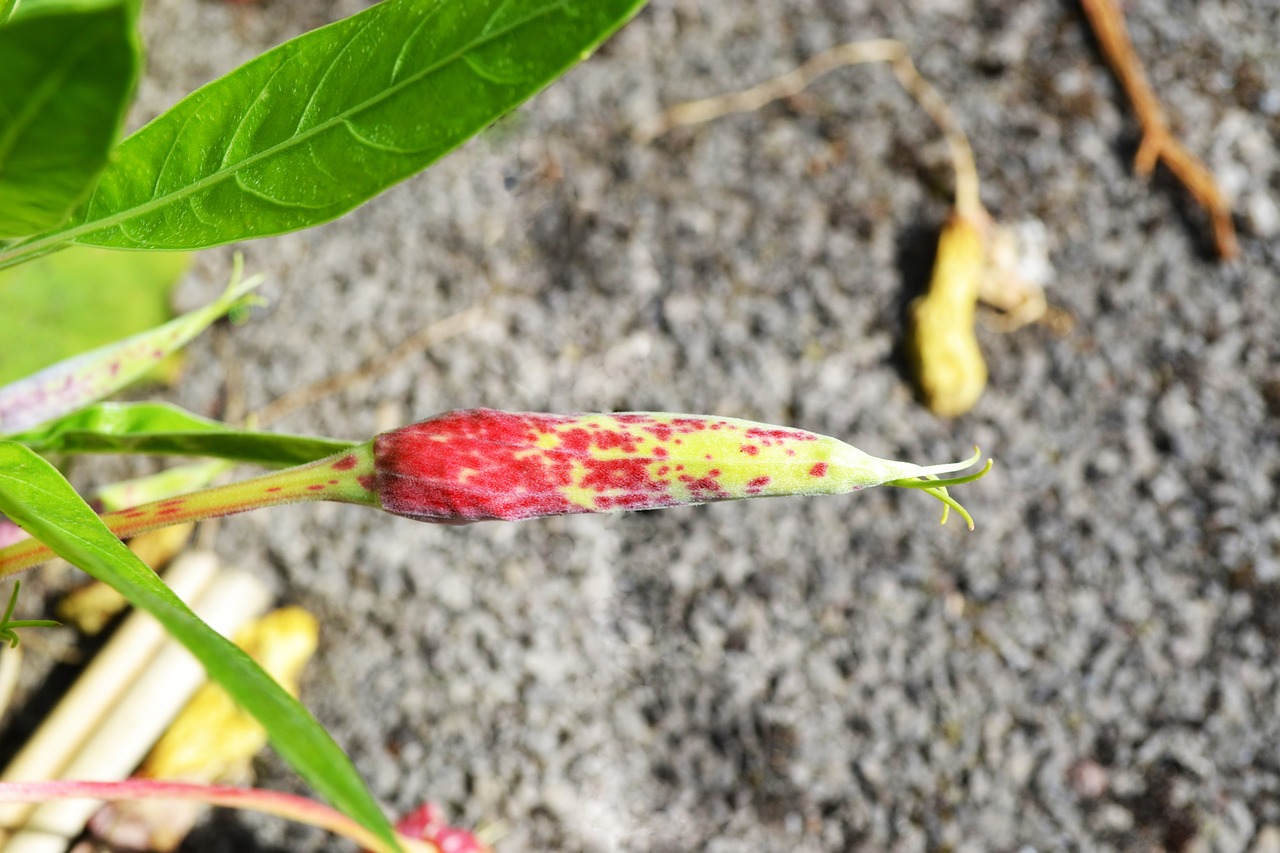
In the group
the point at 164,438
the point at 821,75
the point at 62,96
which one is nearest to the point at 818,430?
the point at 821,75

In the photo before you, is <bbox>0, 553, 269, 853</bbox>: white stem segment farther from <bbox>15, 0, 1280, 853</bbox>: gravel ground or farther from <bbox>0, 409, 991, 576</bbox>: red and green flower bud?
<bbox>0, 409, 991, 576</bbox>: red and green flower bud

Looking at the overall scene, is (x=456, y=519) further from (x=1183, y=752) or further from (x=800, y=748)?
(x=1183, y=752)

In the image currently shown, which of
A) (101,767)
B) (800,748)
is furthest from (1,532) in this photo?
(800,748)

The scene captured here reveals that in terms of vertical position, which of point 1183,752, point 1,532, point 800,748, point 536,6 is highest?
point 536,6

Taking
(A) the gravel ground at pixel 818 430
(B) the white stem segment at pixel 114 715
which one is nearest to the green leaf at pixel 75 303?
(A) the gravel ground at pixel 818 430

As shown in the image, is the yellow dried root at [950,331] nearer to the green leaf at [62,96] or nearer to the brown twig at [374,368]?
the brown twig at [374,368]

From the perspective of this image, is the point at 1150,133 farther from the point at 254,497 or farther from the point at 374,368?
the point at 254,497

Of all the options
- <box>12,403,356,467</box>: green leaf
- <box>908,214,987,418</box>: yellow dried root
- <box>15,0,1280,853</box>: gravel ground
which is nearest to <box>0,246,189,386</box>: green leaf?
<box>15,0,1280,853</box>: gravel ground
